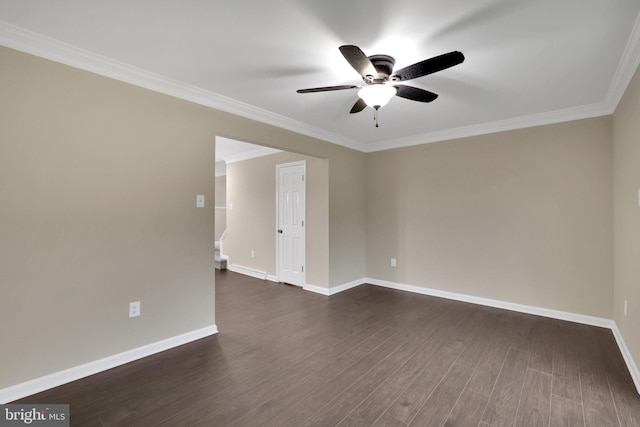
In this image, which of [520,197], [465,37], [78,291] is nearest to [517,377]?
[520,197]

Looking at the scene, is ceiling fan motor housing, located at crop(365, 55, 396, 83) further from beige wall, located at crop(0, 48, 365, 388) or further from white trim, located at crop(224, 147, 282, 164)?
white trim, located at crop(224, 147, 282, 164)

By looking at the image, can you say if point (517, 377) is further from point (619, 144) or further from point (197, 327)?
point (197, 327)

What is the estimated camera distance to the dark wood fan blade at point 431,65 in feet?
5.62

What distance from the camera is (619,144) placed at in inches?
111

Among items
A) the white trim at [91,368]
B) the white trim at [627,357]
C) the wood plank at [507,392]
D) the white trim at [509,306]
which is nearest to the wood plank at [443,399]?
the wood plank at [507,392]

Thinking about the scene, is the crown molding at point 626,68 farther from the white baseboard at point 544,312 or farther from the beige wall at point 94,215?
the beige wall at point 94,215

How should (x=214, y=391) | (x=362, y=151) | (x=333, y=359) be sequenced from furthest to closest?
1. (x=362, y=151)
2. (x=333, y=359)
3. (x=214, y=391)

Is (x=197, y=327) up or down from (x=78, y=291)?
down

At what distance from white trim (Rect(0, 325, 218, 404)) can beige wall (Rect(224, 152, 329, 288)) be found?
2067 mm

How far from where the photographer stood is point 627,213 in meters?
2.52

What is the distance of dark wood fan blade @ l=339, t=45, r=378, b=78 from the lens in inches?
66.2

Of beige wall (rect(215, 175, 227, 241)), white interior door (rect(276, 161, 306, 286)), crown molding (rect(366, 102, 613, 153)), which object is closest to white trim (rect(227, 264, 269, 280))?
white interior door (rect(276, 161, 306, 286))

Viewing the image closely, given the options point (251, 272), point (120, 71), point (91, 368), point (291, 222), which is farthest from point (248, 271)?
A: point (120, 71)

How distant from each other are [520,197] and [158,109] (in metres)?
4.24
